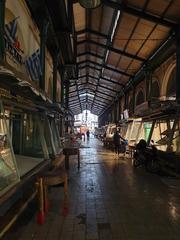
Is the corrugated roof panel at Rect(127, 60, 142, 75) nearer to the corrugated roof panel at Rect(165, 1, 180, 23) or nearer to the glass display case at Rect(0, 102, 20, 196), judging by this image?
the corrugated roof panel at Rect(165, 1, 180, 23)

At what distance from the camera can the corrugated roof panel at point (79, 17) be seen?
13.4 metres

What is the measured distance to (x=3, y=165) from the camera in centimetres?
397

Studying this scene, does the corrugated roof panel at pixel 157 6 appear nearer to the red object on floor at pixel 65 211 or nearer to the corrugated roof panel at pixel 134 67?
the corrugated roof panel at pixel 134 67

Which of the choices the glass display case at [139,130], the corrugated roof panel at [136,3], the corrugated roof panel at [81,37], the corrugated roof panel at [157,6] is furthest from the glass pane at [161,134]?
the corrugated roof panel at [81,37]

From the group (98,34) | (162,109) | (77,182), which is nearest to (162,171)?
(162,109)

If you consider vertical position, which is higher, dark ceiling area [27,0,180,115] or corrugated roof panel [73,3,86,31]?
corrugated roof panel [73,3,86,31]

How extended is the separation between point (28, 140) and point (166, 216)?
150 inches

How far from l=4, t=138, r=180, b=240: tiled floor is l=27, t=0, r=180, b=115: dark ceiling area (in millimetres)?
5769

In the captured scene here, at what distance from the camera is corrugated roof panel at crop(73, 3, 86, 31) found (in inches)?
529

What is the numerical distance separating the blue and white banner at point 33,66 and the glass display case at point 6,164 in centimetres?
442

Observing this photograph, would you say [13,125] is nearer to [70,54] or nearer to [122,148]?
[70,54]

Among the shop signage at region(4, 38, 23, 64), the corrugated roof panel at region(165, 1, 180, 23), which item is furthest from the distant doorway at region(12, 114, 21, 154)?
the corrugated roof panel at region(165, 1, 180, 23)

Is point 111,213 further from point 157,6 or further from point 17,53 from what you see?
point 157,6

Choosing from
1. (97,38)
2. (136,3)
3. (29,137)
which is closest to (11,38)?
(29,137)
